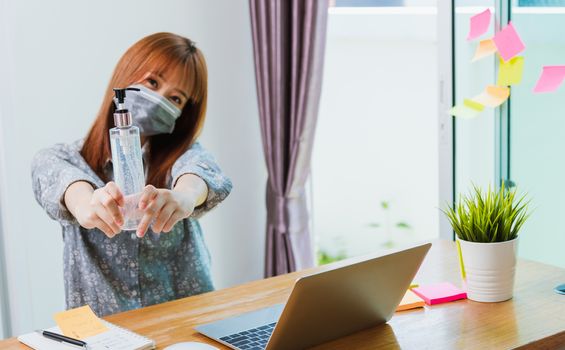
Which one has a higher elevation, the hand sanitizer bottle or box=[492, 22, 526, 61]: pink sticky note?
box=[492, 22, 526, 61]: pink sticky note

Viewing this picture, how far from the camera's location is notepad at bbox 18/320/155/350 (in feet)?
5.27

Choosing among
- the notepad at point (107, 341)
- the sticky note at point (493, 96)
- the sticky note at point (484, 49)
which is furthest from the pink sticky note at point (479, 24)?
the notepad at point (107, 341)

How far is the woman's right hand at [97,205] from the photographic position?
175cm

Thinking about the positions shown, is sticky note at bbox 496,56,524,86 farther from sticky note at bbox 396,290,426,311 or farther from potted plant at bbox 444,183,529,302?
sticky note at bbox 396,290,426,311

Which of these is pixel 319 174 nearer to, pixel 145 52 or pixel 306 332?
pixel 145 52

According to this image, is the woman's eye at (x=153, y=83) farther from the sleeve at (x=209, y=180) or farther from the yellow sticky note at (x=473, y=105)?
the yellow sticky note at (x=473, y=105)

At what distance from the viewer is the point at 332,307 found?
60.7 inches

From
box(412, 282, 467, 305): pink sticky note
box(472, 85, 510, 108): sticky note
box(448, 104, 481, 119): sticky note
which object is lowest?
box(412, 282, 467, 305): pink sticky note

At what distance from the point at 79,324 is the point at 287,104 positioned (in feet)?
5.50

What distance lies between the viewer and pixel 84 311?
179 cm

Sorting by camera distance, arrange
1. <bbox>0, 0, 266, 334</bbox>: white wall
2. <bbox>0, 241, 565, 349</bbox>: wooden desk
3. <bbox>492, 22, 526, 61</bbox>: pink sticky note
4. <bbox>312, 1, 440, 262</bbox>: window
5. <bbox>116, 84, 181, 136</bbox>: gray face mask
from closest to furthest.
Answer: <bbox>0, 241, 565, 349</bbox>: wooden desk < <bbox>116, 84, 181, 136</bbox>: gray face mask < <bbox>492, 22, 526, 61</bbox>: pink sticky note < <bbox>0, 0, 266, 334</bbox>: white wall < <bbox>312, 1, 440, 262</bbox>: window

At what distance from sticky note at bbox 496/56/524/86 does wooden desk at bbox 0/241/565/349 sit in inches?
30.5

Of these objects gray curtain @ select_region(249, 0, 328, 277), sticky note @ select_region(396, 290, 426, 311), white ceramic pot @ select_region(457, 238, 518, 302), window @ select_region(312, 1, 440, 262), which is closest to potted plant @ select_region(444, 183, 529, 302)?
white ceramic pot @ select_region(457, 238, 518, 302)

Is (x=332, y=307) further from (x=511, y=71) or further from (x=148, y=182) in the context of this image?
(x=511, y=71)
